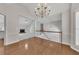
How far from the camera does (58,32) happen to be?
1989 millimetres

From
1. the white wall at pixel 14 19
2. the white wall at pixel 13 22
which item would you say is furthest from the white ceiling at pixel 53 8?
the white wall at pixel 13 22

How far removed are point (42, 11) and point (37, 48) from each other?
721 mm

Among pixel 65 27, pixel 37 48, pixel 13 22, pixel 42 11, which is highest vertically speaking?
pixel 42 11

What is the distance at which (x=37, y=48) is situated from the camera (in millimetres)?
1982

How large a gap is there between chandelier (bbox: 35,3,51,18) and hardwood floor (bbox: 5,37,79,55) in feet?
1.64

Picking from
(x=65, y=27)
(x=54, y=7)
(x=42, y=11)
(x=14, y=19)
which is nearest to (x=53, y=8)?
(x=54, y=7)

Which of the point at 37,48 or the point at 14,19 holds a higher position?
the point at 14,19

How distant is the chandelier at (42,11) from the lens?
6.32 feet

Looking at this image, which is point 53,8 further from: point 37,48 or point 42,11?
point 37,48

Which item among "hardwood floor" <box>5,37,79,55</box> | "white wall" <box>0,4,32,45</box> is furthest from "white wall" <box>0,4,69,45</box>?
"hardwood floor" <box>5,37,79,55</box>

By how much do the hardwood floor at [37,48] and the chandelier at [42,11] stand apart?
498 mm

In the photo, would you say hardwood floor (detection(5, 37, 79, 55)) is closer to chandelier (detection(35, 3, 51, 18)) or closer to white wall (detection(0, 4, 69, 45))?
white wall (detection(0, 4, 69, 45))

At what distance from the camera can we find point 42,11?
6.39 ft
